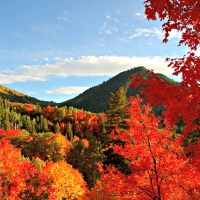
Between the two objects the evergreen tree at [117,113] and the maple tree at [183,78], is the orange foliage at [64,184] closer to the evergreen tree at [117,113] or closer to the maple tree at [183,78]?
the evergreen tree at [117,113]

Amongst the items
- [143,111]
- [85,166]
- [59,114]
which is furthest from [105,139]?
[59,114]

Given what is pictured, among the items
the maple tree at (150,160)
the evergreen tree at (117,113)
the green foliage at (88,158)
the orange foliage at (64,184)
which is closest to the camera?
Result: the maple tree at (150,160)

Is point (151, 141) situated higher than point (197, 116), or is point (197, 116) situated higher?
point (197, 116)

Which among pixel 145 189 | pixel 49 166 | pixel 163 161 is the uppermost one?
pixel 163 161

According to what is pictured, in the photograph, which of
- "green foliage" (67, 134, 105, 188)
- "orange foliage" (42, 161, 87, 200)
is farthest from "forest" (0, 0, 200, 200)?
"green foliage" (67, 134, 105, 188)

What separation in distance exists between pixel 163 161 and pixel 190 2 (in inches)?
364

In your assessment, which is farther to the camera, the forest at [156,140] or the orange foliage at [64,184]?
the orange foliage at [64,184]

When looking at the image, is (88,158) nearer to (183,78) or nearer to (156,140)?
A: (156,140)

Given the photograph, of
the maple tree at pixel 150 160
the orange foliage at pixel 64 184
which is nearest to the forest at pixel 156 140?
the maple tree at pixel 150 160

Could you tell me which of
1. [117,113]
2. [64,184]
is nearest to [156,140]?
[117,113]

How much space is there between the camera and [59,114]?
14838 centimetres

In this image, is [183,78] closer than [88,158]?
Yes

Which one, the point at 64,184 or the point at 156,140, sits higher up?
the point at 156,140

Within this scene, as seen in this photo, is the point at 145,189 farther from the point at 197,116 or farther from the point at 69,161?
the point at 69,161
